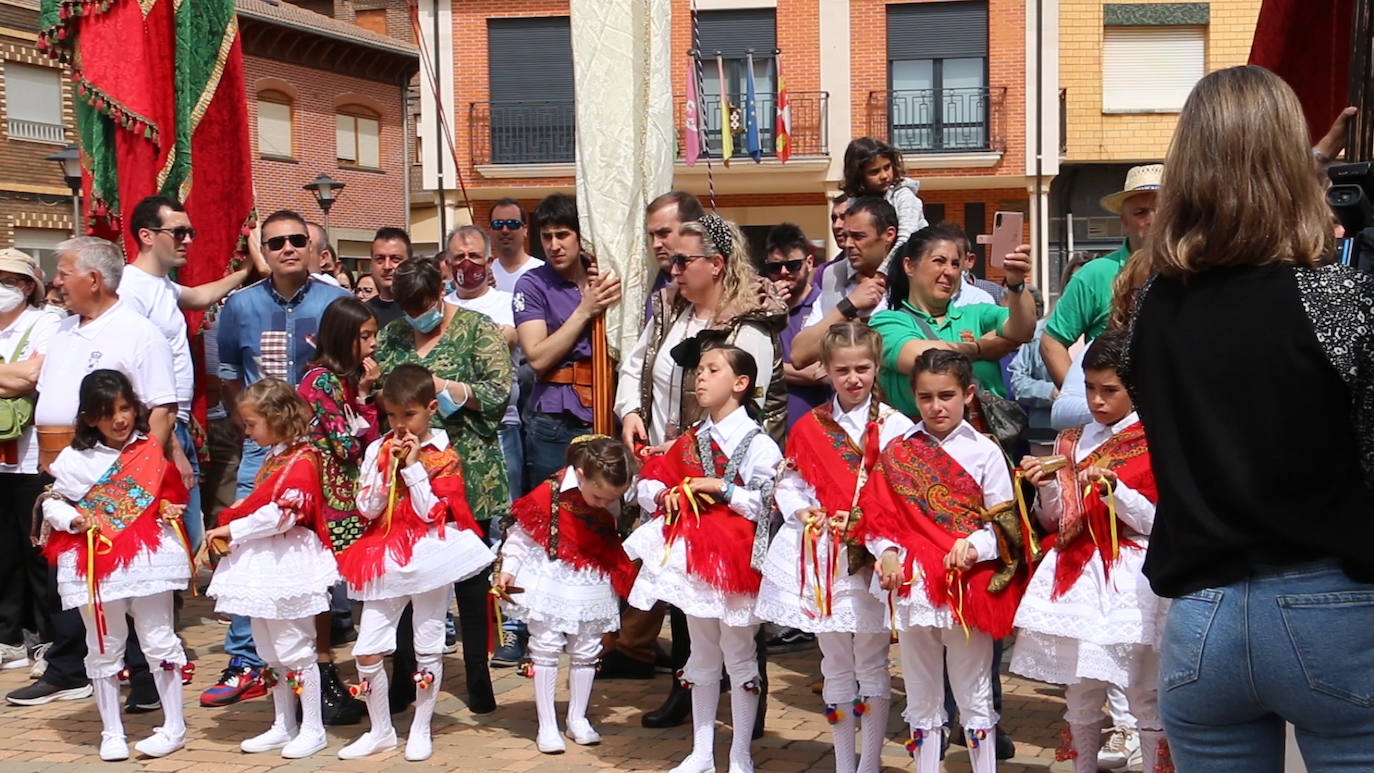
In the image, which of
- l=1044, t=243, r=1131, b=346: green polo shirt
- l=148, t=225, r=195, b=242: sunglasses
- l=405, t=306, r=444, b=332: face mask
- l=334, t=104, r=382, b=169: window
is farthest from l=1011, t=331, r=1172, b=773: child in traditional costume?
l=334, t=104, r=382, b=169: window

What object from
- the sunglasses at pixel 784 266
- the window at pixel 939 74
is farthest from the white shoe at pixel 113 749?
the window at pixel 939 74

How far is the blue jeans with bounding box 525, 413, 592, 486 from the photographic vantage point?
6633mm

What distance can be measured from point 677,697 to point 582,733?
0.46 m

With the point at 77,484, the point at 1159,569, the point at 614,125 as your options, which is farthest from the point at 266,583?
the point at 1159,569

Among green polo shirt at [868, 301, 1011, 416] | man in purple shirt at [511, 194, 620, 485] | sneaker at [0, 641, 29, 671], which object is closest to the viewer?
green polo shirt at [868, 301, 1011, 416]

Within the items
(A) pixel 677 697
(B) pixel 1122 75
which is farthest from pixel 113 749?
(B) pixel 1122 75

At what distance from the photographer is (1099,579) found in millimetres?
4301

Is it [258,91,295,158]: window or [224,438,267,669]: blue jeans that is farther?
[258,91,295,158]: window

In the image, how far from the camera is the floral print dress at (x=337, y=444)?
584cm

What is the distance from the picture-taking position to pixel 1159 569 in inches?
102

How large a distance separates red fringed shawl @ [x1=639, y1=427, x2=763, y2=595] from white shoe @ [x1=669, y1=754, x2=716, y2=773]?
2.09ft

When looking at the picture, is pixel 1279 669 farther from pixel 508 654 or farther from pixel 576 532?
pixel 508 654

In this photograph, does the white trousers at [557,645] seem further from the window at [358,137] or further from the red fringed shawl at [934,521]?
the window at [358,137]

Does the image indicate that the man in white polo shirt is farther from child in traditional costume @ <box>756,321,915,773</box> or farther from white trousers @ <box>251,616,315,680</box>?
child in traditional costume @ <box>756,321,915,773</box>
